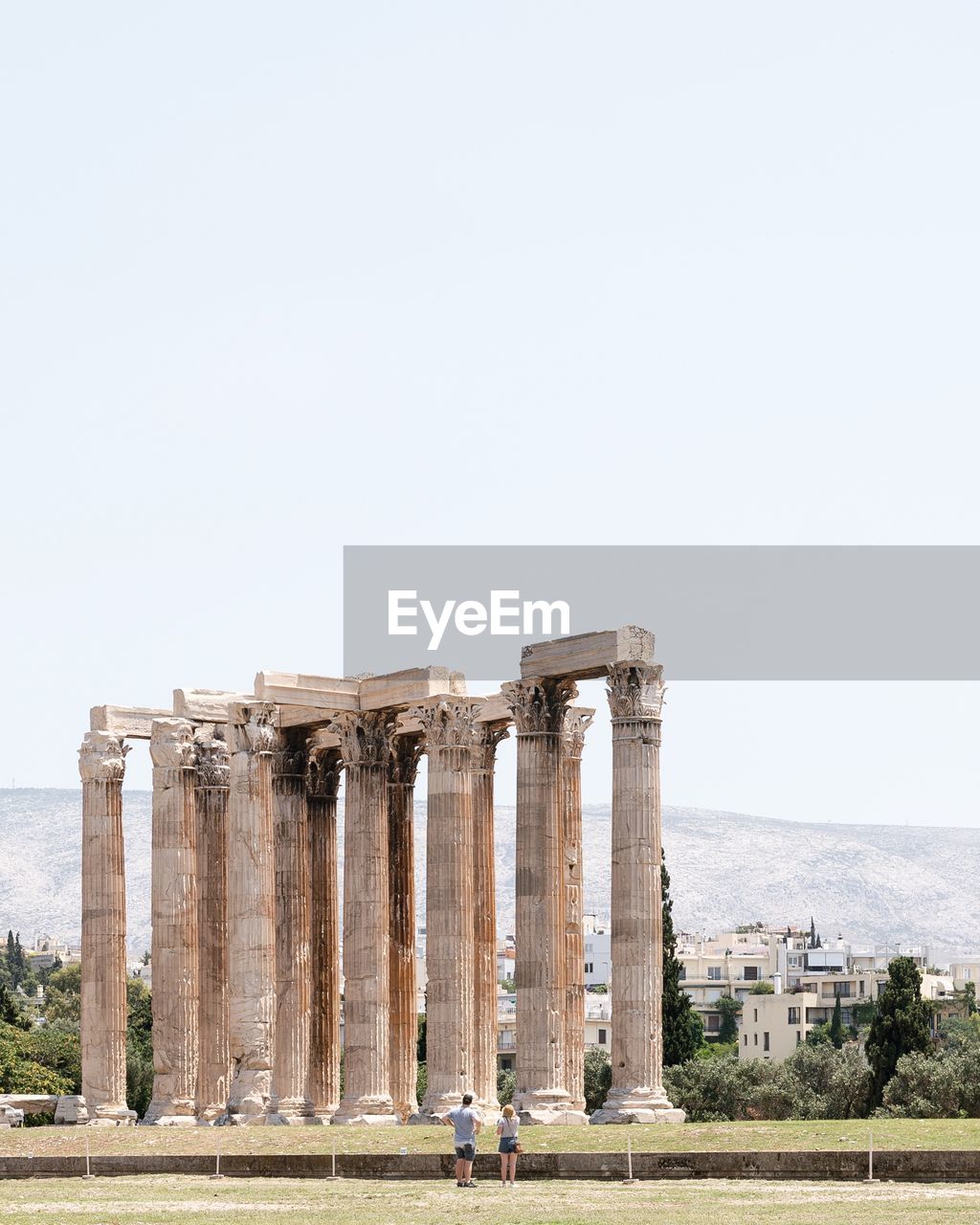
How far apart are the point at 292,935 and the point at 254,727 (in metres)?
6.87

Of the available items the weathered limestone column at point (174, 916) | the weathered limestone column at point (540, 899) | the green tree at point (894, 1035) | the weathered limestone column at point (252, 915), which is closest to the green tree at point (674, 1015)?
the green tree at point (894, 1035)

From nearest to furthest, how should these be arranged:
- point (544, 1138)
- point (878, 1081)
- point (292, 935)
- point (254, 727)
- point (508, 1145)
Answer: point (508, 1145), point (544, 1138), point (254, 727), point (292, 935), point (878, 1081)

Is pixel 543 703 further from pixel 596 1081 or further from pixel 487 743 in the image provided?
pixel 596 1081

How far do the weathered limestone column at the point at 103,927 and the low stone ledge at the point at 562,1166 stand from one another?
1831cm

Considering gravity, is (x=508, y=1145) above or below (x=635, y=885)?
below

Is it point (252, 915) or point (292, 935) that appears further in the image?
point (292, 935)

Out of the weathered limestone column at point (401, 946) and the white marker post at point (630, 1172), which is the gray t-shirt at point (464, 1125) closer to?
the white marker post at point (630, 1172)

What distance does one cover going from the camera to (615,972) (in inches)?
2623

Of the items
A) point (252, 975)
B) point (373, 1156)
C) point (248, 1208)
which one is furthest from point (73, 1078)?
point (248, 1208)

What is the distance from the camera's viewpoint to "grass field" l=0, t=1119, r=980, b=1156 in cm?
5425

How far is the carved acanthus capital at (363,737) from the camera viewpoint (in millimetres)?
75062

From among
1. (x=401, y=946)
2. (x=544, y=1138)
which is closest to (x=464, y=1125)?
(x=544, y=1138)

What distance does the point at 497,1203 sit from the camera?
46.1 m

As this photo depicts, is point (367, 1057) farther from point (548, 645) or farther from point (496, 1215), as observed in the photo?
point (496, 1215)
